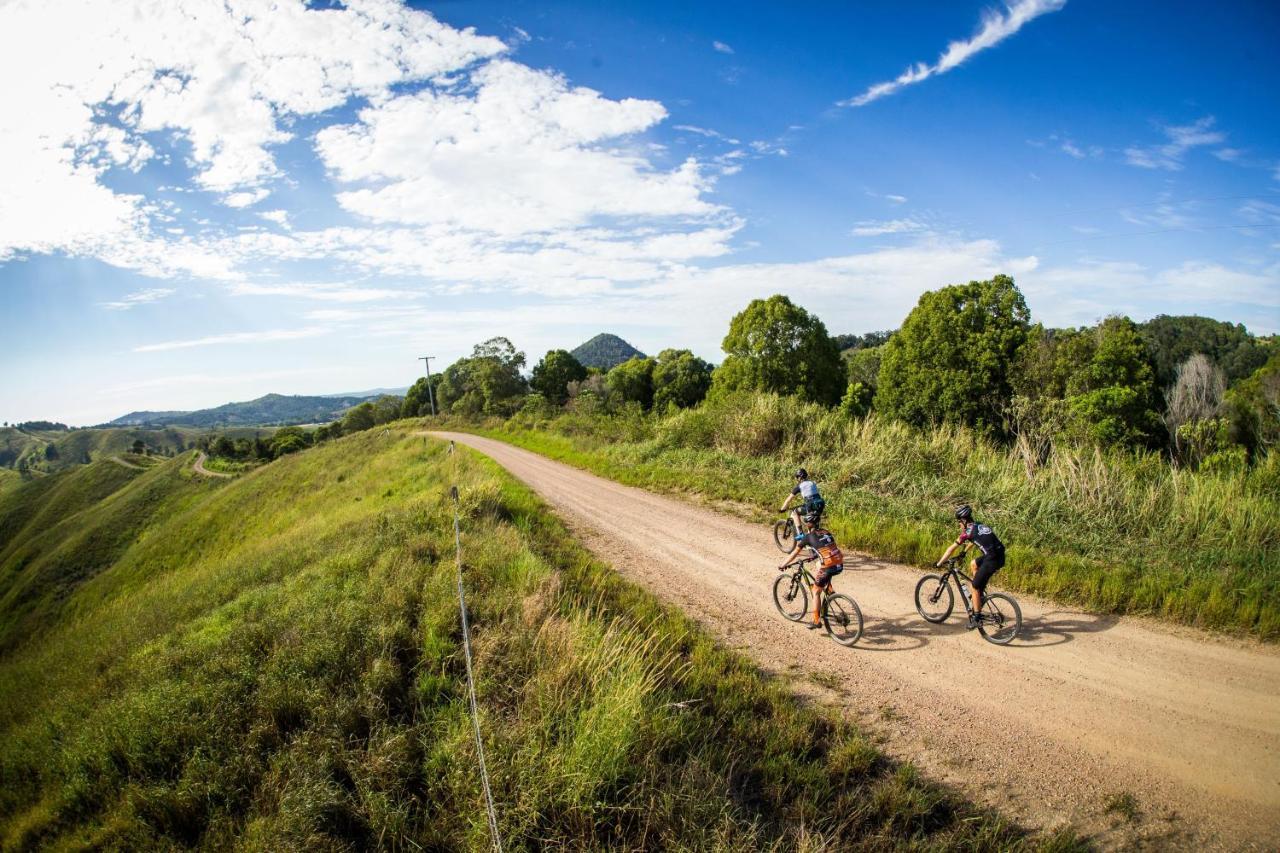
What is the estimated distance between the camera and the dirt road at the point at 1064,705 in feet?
14.2

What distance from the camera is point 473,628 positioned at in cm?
680

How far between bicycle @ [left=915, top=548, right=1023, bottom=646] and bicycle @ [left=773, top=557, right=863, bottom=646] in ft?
3.43

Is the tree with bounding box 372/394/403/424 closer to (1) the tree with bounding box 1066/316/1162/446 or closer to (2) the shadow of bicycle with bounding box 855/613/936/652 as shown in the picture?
(1) the tree with bounding box 1066/316/1162/446

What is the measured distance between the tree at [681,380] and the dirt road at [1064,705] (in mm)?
49467

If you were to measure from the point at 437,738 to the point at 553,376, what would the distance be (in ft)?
198

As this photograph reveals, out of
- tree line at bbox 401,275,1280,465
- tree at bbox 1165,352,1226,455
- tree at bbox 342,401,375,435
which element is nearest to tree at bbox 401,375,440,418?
tree at bbox 342,401,375,435

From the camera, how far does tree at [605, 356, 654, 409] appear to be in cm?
6556

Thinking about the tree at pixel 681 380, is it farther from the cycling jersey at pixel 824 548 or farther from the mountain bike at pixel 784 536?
the cycling jersey at pixel 824 548

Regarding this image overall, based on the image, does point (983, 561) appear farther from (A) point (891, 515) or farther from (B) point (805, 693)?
(A) point (891, 515)

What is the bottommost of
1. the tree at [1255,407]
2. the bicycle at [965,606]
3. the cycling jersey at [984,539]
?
the bicycle at [965,606]

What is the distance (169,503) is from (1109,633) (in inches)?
2737

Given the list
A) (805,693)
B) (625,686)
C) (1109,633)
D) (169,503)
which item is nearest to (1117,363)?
(1109,633)

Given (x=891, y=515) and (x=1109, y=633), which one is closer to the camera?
(x=1109, y=633)

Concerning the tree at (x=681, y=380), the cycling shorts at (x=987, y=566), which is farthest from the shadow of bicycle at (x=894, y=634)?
the tree at (x=681, y=380)
